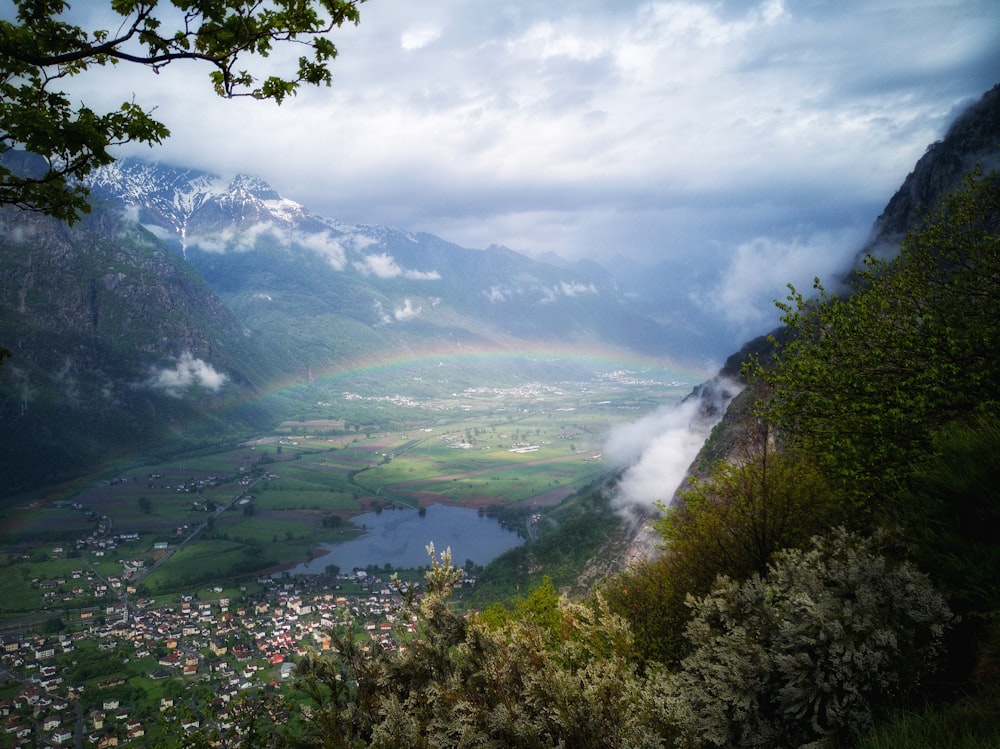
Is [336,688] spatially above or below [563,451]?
above

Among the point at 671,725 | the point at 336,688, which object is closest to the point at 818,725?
the point at 671,725

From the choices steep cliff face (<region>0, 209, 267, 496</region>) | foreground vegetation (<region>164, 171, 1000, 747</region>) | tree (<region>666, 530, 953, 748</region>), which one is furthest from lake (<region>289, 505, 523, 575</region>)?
A: steep cliff face (<region>0, 209, 267, 496</region>)

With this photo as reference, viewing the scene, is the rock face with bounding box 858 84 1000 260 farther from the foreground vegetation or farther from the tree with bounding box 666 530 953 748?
the tree with bounding box 666 530 953 748

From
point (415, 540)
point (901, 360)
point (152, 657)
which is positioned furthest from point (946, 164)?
point (415, 540)

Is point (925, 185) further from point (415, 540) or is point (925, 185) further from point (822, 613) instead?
point (415, 540)

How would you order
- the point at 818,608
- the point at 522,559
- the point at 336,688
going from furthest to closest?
the point at 522,559
the point at 336,688
the point at 818,608

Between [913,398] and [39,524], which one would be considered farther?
[39,524]

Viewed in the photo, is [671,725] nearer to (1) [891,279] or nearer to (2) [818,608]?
(2) [818,608]
